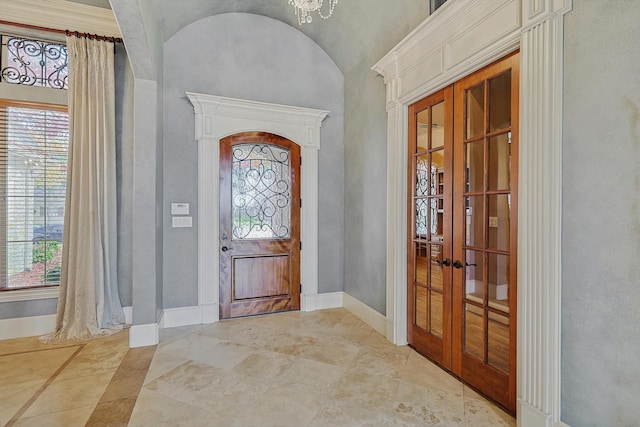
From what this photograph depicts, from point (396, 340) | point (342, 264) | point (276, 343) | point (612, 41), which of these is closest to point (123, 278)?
point (276, 343)

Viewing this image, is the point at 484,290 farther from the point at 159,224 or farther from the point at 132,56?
the point at 132,56

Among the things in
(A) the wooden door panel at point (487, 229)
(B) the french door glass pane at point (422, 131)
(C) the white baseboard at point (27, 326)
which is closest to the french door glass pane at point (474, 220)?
(A) the wooden door panel at point (487, 229)

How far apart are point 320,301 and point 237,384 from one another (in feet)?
6.89

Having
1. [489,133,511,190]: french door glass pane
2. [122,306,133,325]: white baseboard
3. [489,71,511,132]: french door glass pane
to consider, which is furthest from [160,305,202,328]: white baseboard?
[489,71,511,132]: french door glass pane

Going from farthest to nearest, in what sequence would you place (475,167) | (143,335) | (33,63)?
(33,63), (143,335), (475,167)

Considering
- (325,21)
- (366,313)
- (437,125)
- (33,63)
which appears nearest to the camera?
(437,125)

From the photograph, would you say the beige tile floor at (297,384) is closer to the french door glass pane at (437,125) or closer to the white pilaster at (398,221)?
the white pilaster at (398,221)

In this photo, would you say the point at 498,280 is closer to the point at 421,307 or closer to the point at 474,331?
the point at 474,331

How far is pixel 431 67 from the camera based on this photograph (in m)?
2.92

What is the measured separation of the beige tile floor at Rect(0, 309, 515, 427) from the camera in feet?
7.17

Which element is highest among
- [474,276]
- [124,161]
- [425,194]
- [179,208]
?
[124,161]

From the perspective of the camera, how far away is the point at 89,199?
356 centimetres

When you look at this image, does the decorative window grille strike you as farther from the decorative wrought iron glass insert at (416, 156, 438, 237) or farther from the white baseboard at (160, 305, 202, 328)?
the decorative wrought iron glass insert at (416, 156, 438, 237)

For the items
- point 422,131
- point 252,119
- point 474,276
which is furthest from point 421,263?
point 252,119
